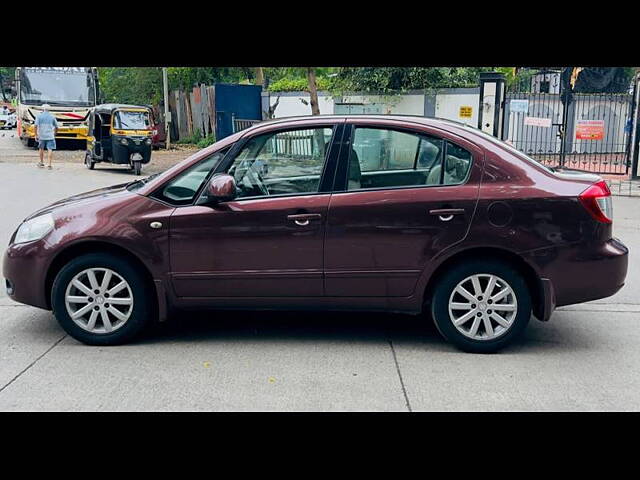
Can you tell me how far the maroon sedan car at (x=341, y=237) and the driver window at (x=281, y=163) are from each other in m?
Answer: 0.01

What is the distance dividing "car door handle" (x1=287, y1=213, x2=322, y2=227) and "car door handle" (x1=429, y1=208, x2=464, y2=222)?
84 centimetres

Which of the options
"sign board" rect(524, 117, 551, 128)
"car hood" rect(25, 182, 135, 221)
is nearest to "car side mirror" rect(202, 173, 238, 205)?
"car hood" rect(25, 182, 135, 221)

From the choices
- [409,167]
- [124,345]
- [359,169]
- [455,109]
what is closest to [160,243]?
[124,345]

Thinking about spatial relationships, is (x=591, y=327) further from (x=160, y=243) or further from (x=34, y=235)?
(x=34, y=235)

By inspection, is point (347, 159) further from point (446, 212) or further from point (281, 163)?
point (446, 212)

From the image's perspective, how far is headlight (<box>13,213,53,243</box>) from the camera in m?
5.49

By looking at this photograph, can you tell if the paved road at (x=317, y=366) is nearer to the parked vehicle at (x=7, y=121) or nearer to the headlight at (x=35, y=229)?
the headlight at (x=35, y=229)

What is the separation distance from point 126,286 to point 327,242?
61.3 inches

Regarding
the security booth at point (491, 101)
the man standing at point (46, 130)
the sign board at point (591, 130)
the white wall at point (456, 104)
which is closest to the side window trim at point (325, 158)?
the security booth at point (491, 101)

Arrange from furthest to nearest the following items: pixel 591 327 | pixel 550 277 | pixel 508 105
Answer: pixel 508 105
pixel 591 327
pixel 550 277

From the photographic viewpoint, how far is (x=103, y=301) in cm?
541

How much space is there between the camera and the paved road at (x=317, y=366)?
445 centimetres

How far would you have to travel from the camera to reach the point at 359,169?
17.7 ft
